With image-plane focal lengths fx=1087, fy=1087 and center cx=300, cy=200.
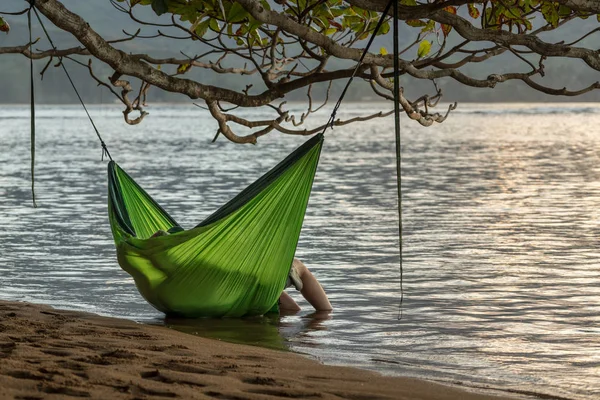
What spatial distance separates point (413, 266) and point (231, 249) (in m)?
2.79

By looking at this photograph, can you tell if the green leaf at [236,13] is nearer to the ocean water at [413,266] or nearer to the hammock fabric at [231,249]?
the hammock fabric at [231,249]

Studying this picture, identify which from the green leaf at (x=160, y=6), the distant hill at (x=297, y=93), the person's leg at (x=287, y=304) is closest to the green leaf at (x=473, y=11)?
the green leaf at (x=160, y=6)

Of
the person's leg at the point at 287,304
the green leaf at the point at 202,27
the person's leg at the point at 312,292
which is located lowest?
the person's leg at the point at 287,304

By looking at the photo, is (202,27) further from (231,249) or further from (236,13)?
(231,249)

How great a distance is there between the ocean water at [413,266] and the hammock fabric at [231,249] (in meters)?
0.19

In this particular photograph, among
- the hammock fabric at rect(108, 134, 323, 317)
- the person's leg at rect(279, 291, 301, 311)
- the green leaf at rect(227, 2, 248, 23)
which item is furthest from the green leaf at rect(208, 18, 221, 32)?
the person's leg at rect(279, 291, 301, 311)

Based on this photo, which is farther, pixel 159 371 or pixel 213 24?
pixel 213 24

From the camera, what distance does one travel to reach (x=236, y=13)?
14.1ft

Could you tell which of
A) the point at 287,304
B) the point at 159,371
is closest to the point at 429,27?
the point at 287,304

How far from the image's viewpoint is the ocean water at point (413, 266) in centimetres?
488

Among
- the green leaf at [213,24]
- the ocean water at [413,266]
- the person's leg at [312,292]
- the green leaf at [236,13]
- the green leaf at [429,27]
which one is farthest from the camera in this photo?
the person's leg at [312,292]

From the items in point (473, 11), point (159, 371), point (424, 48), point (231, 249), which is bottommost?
point (159, 371)

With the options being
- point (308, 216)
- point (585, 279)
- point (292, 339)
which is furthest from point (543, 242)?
point (292, 339)

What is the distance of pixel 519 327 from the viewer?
5.42 meters
